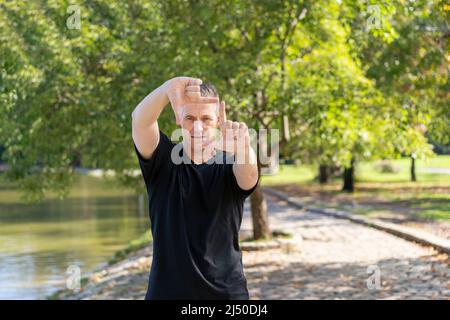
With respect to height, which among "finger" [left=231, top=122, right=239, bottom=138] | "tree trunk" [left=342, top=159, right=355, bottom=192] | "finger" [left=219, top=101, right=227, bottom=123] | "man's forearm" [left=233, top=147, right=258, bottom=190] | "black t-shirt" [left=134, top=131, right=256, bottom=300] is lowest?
"tree trunk" [left=342, top=159, right=355, bottom=192]

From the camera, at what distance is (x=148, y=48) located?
13.8m

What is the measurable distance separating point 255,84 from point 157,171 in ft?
32.2

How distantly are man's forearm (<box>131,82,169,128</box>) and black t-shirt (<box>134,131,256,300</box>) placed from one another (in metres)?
0.18

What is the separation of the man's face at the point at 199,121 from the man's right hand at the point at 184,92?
35 mm

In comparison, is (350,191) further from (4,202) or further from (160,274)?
(160,274)

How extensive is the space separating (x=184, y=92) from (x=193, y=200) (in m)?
0.50

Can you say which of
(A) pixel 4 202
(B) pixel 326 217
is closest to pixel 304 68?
(B) pixel 326 217

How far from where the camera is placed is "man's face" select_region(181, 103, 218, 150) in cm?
380

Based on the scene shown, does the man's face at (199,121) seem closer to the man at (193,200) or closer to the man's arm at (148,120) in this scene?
the man at (193,200)

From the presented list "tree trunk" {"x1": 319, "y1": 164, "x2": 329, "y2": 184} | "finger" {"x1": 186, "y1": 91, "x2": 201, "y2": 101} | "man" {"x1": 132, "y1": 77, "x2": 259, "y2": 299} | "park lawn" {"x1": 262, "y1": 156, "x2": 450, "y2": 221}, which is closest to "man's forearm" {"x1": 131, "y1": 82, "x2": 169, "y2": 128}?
"man" {"x1": 132, "y1": 77, "x2": 259, "y2": 299}

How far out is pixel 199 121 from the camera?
3805mm

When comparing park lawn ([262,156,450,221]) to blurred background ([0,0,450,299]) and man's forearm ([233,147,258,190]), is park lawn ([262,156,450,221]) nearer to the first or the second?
blurred background ([0,0,450,299])

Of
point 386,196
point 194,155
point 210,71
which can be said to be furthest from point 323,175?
point 194,155

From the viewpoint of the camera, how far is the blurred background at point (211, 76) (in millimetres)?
13219
